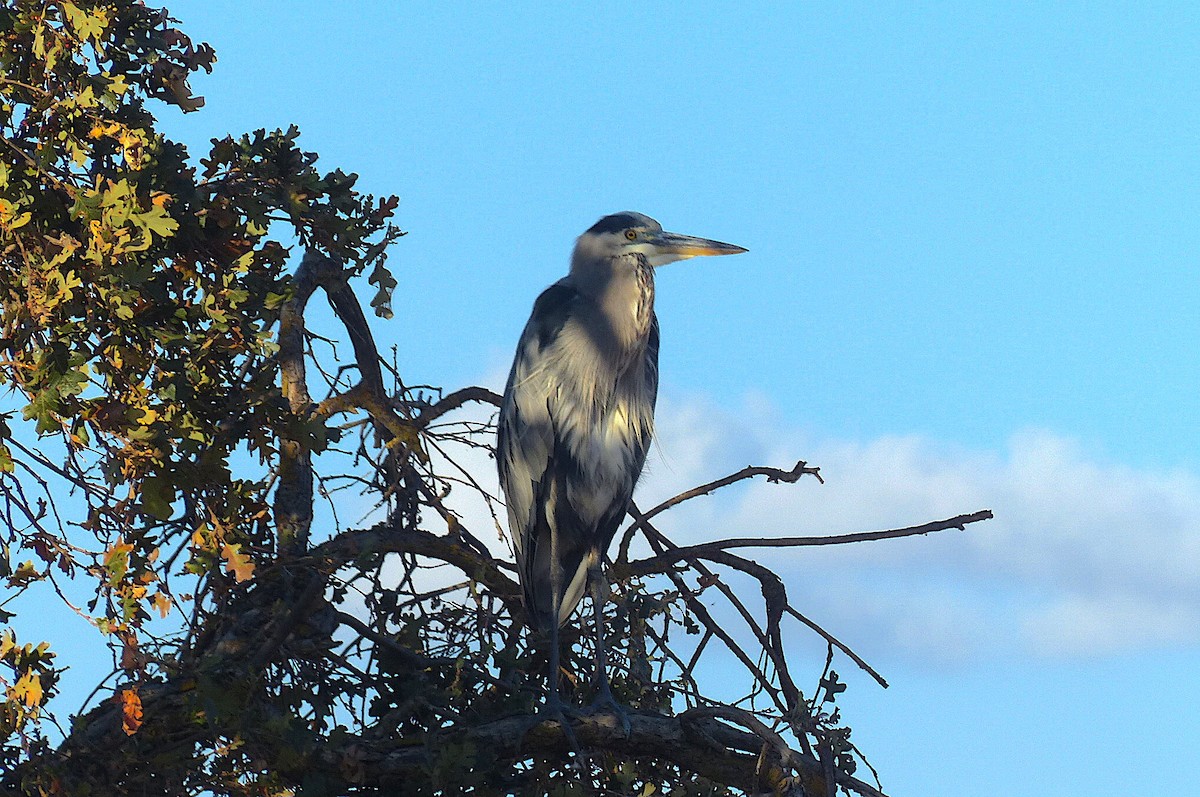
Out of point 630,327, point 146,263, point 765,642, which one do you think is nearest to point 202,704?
point 146,263

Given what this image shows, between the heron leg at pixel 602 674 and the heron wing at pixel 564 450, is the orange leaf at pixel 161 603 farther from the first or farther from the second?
the heron wing at pixel 564 450

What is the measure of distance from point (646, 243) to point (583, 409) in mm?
814

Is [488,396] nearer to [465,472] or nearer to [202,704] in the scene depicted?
[465,472]

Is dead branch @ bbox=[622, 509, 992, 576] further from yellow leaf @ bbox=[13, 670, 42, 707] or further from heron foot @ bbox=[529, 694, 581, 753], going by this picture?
yellow leaf @ bbox=[13, 670, 42, 707]

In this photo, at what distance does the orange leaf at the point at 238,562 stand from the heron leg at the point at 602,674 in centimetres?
110

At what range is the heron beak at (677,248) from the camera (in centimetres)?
529

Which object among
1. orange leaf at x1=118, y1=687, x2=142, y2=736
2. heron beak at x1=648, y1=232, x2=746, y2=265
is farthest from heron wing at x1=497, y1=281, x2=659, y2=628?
orange leaf at x1=118, y1=687, x2=142, y2=736

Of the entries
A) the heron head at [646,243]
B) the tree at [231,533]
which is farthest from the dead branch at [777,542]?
the heron head at [646,243]

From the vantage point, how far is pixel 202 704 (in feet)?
10.2

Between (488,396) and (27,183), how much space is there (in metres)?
1.85

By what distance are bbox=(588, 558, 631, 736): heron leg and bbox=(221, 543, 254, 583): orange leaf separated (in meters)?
1.10

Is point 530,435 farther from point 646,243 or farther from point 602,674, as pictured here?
point 602,674

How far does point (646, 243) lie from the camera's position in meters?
5.28

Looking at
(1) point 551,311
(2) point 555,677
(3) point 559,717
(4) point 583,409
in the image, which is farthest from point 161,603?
(1) point 551,311
